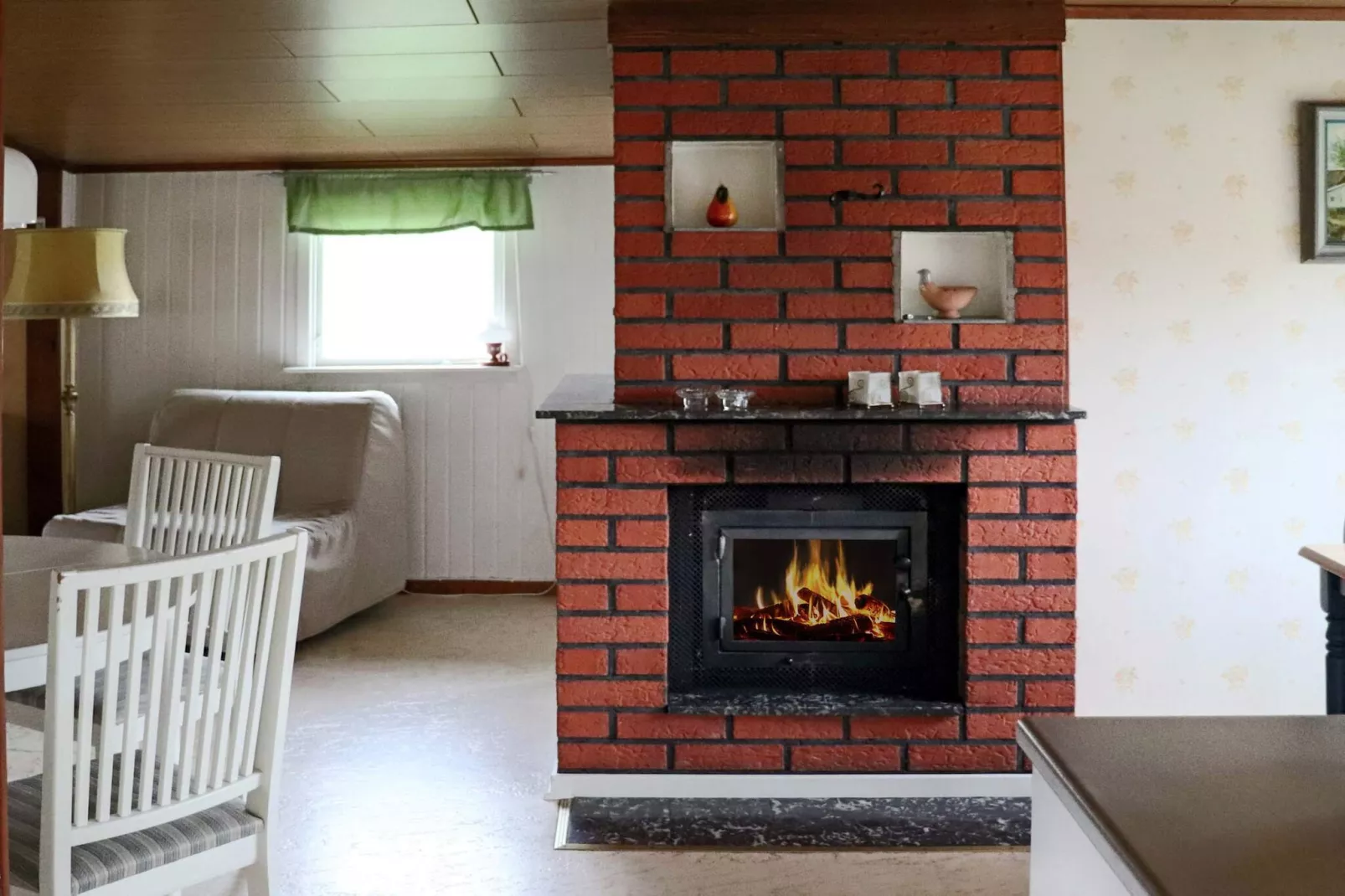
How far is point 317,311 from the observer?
5734 mm

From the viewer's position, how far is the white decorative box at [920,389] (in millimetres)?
3133

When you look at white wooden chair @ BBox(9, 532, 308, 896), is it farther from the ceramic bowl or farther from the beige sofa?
the beige sofa

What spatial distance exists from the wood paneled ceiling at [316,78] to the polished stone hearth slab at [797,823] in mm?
2102

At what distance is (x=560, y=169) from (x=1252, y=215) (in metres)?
3.17

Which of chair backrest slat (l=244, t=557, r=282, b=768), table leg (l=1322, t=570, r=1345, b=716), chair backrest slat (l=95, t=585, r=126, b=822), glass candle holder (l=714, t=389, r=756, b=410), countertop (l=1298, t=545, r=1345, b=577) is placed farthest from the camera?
glass candle holder (l=714, t=389, r=756, b=410)

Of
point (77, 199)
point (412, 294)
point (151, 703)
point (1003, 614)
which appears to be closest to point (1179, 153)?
point (1003, 614)

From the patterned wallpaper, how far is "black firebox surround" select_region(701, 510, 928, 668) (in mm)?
506

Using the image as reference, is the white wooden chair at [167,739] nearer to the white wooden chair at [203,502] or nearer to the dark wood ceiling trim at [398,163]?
the white wooden chair at [203,502]

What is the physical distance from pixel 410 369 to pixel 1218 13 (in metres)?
3.68

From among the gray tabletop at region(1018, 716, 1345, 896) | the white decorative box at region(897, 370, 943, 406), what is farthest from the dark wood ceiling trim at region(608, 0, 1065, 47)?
the gray tabletop at region(1018, 716, 1345, 896)

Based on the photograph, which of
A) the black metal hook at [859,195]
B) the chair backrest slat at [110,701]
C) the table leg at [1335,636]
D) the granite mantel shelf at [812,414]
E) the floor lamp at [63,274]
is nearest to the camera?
the chair backrest slat at [110,701]

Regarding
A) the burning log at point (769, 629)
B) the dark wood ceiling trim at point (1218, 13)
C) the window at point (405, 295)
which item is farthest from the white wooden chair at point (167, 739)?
the window at point (405, 295)

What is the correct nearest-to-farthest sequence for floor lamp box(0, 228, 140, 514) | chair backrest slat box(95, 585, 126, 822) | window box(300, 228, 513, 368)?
chair backrest slat box(95, 585, 126, 822) < floor lamp box(0, 228, 140, 514) < window box(300, 228, 513, 368)

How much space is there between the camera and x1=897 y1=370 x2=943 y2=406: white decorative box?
313 centimetres
